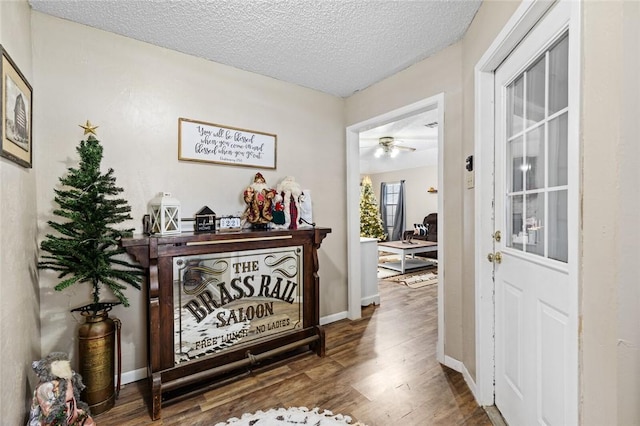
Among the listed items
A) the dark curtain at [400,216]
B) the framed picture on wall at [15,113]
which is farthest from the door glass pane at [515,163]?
the dark curtain at [400,216]

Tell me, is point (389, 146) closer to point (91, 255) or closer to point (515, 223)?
point (515, 223)

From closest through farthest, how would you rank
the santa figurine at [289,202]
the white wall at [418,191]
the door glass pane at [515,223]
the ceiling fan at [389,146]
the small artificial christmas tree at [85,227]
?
the door glass pane at [515,223] → the small artificial christmas tree at [85,227] → the santa figurine at [289,202] → the ceiling fan at [389,146] → the white wall at [418,191]

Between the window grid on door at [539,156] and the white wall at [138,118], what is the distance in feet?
5.92

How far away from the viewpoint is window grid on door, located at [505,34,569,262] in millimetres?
1195

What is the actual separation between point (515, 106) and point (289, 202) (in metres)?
1.68

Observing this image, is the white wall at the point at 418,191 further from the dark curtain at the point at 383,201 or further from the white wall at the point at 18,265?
the white wall at the point at 18,265

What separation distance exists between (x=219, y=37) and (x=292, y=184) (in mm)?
1195

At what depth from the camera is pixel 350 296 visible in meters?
3.17

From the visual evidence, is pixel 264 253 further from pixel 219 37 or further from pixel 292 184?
pixel 219 37

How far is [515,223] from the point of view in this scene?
5.16 ft

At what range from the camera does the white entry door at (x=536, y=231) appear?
1.13m

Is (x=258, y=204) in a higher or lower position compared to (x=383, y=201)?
lower

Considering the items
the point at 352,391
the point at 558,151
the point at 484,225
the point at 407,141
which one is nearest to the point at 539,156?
the point at 558,151

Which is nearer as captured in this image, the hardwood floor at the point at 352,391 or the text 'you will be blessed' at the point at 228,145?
the hardwood floor at the point at 352,391
